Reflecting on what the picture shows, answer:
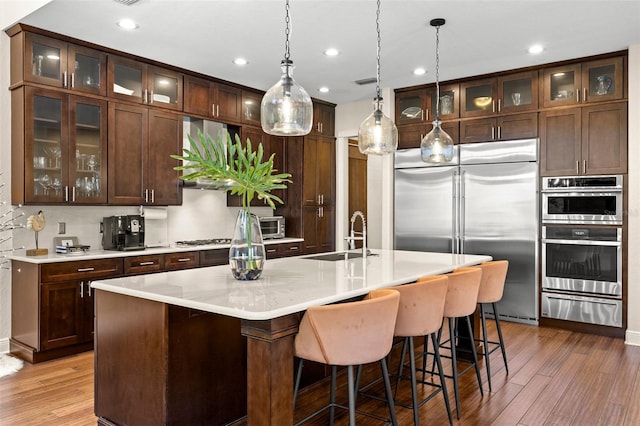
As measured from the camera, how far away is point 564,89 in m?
5.06

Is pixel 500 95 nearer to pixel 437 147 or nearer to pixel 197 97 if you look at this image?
pixel 437 147

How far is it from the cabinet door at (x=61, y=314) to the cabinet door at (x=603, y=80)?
5289 mm

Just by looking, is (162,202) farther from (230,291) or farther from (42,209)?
(230,291)

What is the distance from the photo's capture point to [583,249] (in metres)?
4.86

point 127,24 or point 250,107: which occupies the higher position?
point 127,24

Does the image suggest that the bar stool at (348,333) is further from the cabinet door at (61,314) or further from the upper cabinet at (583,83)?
the upper cabinet at (583,83)

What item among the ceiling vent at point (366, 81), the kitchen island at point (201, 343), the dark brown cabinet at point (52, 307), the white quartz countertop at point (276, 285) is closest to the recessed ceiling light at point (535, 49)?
the ceiling vent at point (366, 81)

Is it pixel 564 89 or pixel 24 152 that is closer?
pixel 24 152

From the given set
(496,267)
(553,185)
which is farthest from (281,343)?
(553,185)

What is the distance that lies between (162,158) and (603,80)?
4668 mm

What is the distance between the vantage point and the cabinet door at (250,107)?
5926 mm

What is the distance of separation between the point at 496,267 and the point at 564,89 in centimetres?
269

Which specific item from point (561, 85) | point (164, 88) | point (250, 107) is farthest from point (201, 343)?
point (561, 85)

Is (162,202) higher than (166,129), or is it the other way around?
(166,129)
